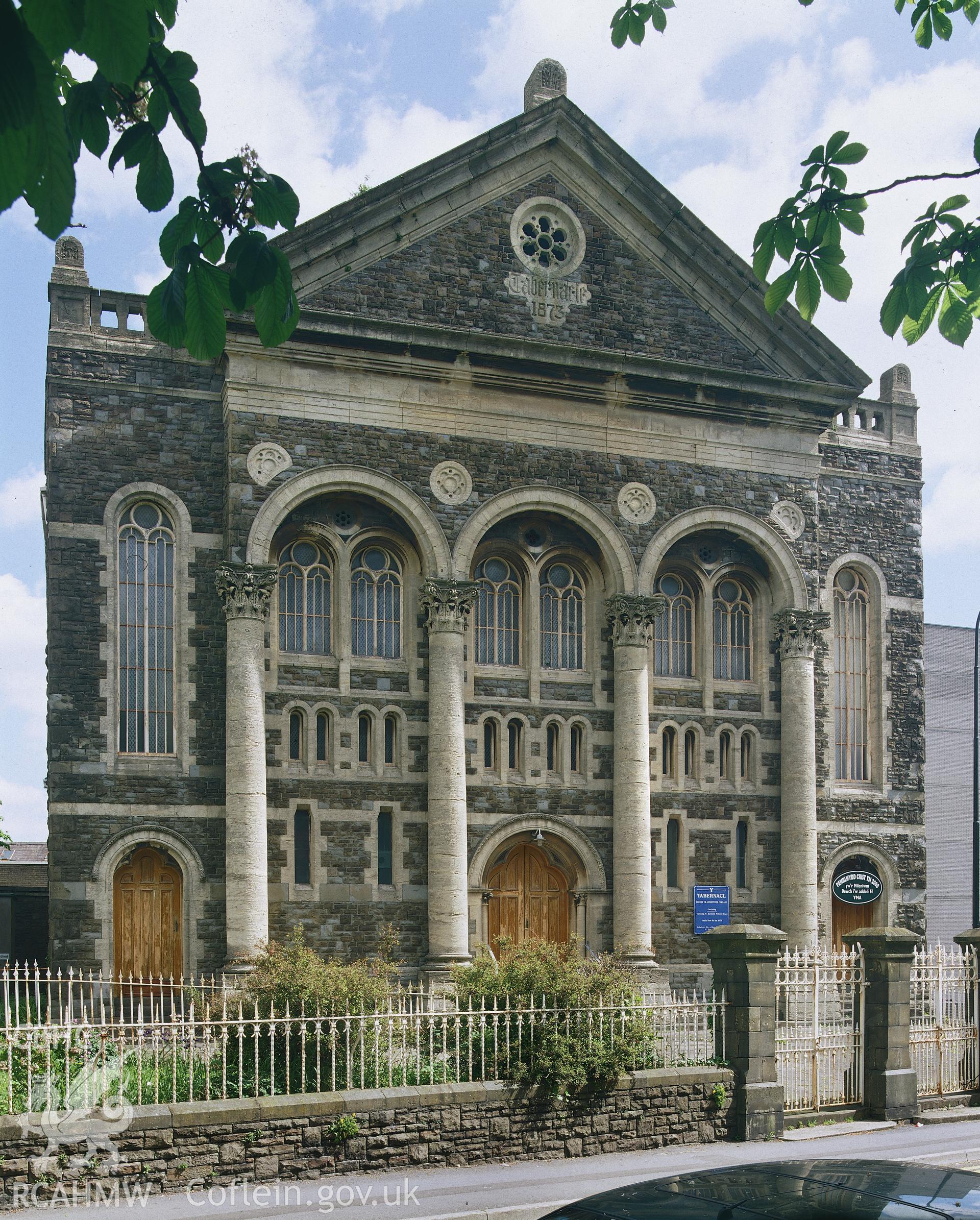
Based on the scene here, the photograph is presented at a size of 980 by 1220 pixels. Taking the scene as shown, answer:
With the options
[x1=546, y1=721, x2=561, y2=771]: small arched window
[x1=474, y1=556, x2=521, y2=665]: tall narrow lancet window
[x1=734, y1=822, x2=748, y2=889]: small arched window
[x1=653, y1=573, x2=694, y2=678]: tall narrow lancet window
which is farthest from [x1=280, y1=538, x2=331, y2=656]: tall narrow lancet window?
[x1=734, y1=822, x2=748, y2=889]: small arched window

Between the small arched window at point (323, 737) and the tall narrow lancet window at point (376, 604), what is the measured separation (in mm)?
1264

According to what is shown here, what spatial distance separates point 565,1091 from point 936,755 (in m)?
24.4

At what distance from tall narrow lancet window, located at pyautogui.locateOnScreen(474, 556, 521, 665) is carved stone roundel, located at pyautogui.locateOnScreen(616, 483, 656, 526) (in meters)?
2.42

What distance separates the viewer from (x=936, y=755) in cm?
3675

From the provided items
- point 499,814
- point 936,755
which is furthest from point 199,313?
point 936,755

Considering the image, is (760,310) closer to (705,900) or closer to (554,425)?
(554,425)

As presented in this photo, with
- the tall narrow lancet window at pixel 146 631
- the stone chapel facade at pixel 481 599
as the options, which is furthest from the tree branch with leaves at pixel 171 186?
the tall narrow lancet window at pixel 146 631

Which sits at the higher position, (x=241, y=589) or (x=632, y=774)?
(x=241, y=589)

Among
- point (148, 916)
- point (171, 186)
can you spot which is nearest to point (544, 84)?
point (148, 916)

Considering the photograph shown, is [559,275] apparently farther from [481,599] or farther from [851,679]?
[851,679]

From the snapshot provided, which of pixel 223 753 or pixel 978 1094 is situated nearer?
pixel 978 1094

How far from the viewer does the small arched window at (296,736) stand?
2488 centimetres

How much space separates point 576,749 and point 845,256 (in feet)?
68.6

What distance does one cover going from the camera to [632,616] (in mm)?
26641
